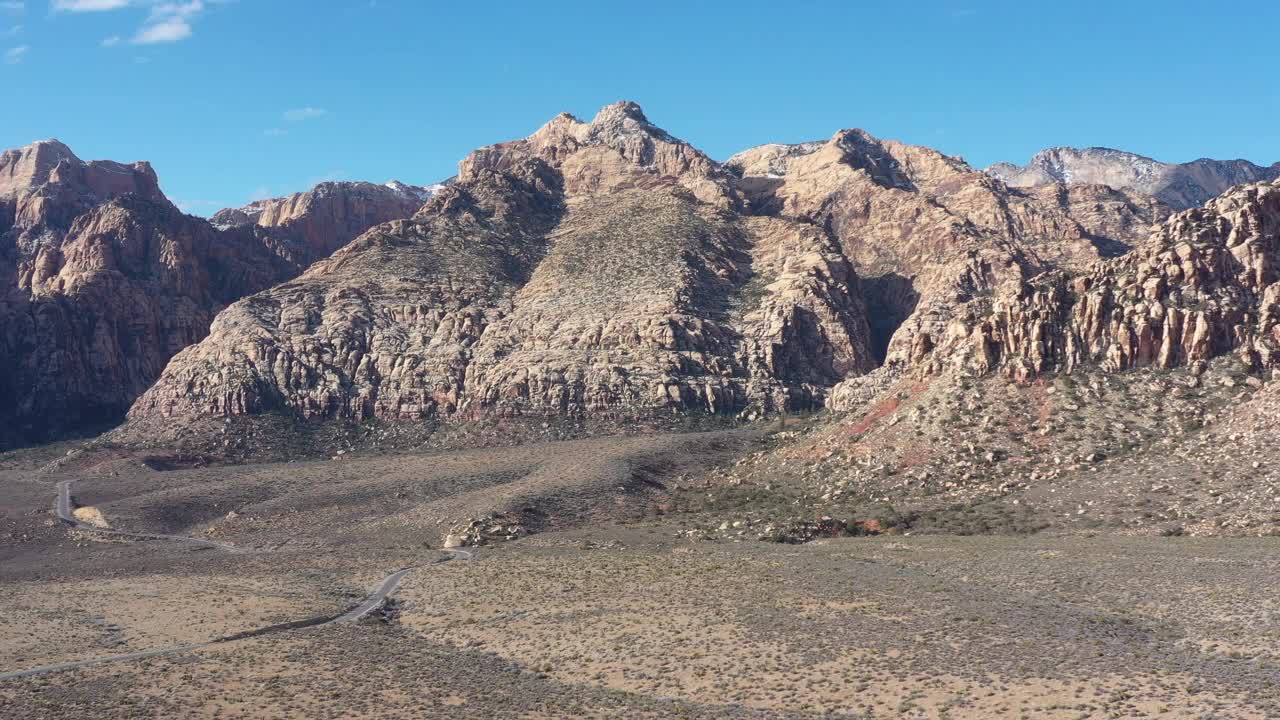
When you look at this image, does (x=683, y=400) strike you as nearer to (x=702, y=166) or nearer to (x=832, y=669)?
(x=702, y=166)

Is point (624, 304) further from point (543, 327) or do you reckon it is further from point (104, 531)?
point (104, 531)

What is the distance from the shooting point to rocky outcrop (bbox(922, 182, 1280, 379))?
82875mm

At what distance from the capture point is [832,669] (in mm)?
40688

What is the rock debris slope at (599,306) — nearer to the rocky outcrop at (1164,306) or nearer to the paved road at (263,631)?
the rocky outcrop at (1164,306)

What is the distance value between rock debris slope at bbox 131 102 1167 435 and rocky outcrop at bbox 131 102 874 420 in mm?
238

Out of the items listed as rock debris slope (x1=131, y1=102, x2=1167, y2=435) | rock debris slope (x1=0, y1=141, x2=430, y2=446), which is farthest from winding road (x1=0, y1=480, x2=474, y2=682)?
rock debris slope (x1=0, y1=141, x2=430, y2=446)

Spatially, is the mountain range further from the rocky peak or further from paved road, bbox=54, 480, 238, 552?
paved road, bbox=54, 480, 238, 552

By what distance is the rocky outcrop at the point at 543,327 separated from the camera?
131 metres

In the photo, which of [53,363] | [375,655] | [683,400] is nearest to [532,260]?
[683,400]

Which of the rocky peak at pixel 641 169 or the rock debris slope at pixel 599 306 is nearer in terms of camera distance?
the rock debris slope at pixel 599 306

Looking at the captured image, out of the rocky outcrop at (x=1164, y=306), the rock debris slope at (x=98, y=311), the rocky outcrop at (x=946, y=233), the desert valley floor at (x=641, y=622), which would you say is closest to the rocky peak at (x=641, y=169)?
the rocky outcrop at (x=946, y=233)

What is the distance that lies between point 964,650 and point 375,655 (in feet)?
71.6

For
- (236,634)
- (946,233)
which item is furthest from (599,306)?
(236,634)

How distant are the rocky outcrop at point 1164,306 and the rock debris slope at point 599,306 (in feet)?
90.4
